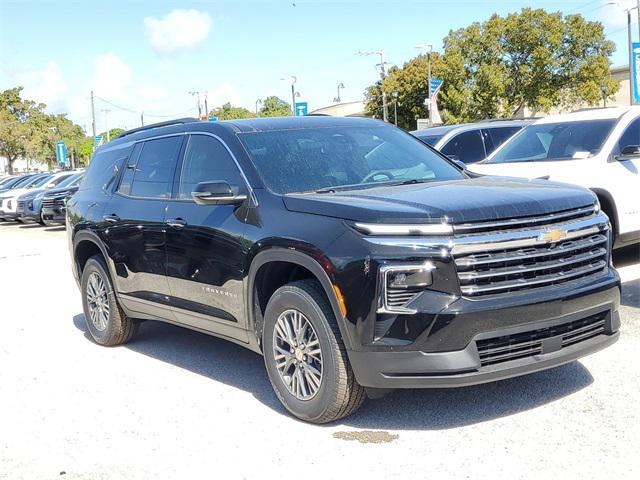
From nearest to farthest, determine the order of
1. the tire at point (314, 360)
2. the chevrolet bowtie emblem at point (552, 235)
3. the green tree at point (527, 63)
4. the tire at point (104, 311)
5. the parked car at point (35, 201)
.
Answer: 1. the chevrolet bowtie emblem at point (552, 235)
2. the tire at point (314, 360)
3. the tire at point (104, 311)
4. the parked car at point (35, 201)
5. the green tree at point (527, 63)

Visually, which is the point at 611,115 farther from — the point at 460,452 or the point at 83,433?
the point at 83,433

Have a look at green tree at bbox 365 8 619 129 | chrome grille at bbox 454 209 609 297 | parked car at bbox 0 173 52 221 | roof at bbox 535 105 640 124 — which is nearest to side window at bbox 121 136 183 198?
chrome grille at bbox 454 209 609 297

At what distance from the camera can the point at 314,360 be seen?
15.5 ft

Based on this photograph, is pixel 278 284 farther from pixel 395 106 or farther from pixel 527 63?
pixel 395 106

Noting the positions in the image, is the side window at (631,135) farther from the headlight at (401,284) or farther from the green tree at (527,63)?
the green tree at (527,63)

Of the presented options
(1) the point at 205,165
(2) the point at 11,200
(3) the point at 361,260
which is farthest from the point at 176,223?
(2) the point at 11,200

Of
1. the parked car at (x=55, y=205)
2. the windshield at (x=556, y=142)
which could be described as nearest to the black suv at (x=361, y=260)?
the windshield at (x=556, y=142)

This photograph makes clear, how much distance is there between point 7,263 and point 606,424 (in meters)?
13.1

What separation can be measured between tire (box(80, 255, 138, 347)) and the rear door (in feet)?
0.96

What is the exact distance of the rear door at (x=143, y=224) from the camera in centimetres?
620

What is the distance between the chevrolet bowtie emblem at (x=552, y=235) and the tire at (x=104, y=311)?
4129 mm

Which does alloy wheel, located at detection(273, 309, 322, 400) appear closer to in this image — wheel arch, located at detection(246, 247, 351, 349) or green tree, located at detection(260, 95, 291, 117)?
wheel arch, located at detection(246, 247, 351, 349)

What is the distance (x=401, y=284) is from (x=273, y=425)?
53.3 inches

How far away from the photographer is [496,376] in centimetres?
427
